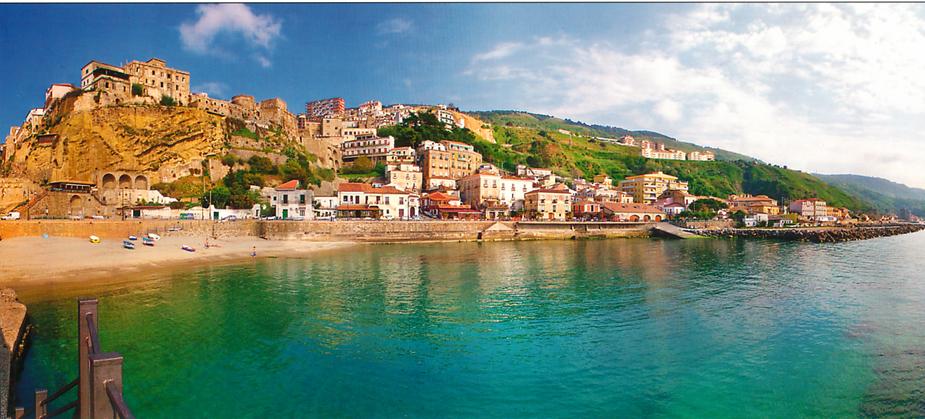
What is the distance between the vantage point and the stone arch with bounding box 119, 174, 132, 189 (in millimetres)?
41781

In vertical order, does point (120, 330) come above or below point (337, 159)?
below

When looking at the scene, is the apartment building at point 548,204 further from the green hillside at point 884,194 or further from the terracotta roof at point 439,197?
the green hillside at point 884,194

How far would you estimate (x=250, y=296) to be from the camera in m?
15.8

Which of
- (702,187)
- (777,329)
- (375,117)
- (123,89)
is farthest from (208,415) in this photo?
(702,187)

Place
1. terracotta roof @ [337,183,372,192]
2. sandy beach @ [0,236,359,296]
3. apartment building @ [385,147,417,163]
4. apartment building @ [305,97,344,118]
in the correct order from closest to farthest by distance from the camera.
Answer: sandy beach @ [0,236,359,296] → terracotta roof @ [337,183,372,192] → apartment building @ [385,147,417,163] → apartment building @ [305,97,344,118]

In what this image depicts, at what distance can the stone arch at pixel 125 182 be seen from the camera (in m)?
41.8

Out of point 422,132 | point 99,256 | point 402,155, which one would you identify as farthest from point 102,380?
point 422,132

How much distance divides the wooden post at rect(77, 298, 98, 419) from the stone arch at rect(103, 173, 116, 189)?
49613 millimetres

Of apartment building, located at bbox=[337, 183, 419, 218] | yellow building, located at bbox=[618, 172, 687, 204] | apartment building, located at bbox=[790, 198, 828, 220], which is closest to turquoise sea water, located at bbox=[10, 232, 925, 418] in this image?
apartment building, located at bbox=[337, 183, 419, 218]

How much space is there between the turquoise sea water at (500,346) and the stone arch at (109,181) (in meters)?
31.1

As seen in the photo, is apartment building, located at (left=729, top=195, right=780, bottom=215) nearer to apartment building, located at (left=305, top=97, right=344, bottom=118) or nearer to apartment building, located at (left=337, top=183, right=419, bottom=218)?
apartment building, located at (left=337, top=183, right=419, bottom=218)

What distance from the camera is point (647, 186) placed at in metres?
75.1

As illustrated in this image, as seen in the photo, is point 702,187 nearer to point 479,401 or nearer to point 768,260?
point 768,260

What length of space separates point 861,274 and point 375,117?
287ft
